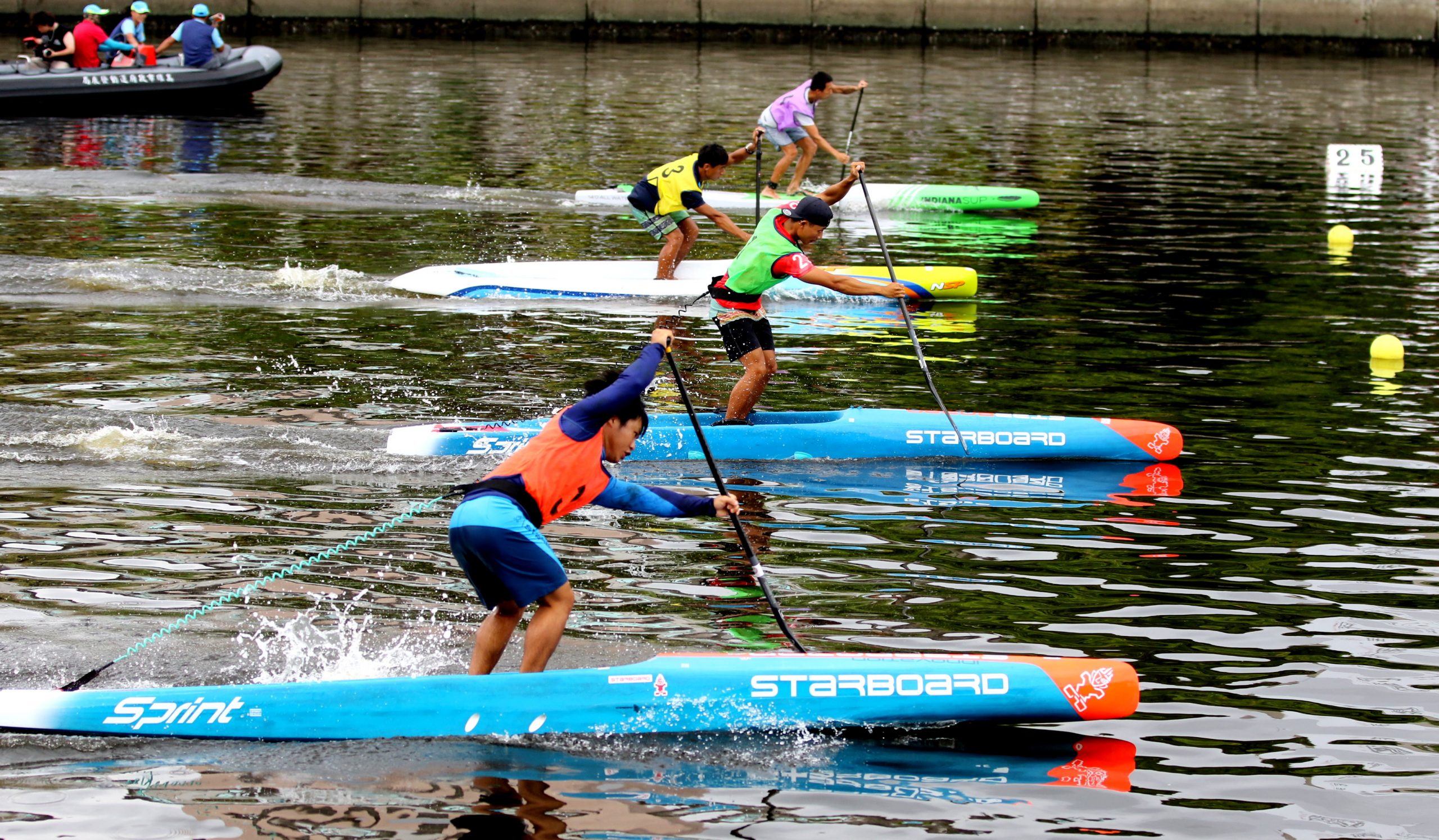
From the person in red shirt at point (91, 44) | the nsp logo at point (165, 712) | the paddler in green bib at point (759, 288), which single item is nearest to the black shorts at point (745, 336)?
the paddler in green bib at point (759, 288)

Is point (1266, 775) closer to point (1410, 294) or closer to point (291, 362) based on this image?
point (291, 362)

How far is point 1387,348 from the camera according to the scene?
14.8 m

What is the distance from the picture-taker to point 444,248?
2025 centimetres

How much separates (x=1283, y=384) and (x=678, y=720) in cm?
877

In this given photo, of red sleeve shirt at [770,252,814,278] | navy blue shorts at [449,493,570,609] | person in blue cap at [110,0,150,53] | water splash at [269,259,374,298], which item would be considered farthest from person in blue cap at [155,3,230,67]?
navy blue shorts at [449,493,570,609]

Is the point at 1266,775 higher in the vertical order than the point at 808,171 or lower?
lower

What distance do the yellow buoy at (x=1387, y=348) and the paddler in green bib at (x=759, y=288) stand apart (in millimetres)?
5356

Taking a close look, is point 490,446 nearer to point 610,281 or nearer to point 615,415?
point 615,415

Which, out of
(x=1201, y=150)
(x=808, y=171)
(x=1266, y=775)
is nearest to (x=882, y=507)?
(x=1266, y=775)

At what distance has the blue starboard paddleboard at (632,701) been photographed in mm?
7133

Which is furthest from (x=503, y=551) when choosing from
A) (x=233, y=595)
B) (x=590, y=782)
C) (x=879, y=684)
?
(x=233, y=595)

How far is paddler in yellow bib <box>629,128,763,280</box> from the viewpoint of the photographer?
663 inches

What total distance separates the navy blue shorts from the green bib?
521 cm

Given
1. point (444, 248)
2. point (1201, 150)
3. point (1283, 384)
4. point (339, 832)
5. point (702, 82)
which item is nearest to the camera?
point (339, 832)
